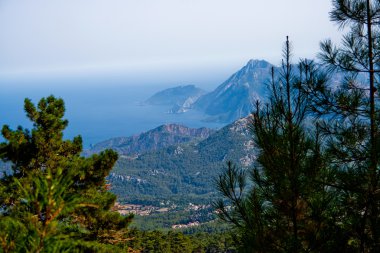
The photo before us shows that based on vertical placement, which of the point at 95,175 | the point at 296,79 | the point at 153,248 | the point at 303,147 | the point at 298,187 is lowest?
the point at 153,248

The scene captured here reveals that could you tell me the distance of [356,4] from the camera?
478cm

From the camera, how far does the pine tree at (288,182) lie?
4293 millimetres

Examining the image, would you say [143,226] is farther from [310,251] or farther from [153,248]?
[310,251]

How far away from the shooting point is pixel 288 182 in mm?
4379

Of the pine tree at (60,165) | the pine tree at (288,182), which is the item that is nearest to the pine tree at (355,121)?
the pine tree at (288,182)

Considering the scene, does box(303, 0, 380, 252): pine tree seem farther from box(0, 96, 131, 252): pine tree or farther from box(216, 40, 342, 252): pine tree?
box(0, 96, 131, 252): pine tree

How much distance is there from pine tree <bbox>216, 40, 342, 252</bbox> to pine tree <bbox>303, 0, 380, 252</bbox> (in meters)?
→ 0.29

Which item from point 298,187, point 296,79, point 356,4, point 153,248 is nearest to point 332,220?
point 298,187

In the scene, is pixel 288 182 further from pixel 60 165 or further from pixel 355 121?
pixel 60 165

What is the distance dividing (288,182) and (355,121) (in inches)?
57.6

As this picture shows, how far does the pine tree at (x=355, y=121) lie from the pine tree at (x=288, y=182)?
0.96 ft

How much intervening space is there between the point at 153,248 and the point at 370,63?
36775mm

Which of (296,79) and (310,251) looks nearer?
(310,251)

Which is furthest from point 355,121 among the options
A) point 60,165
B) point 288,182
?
point 60,165
